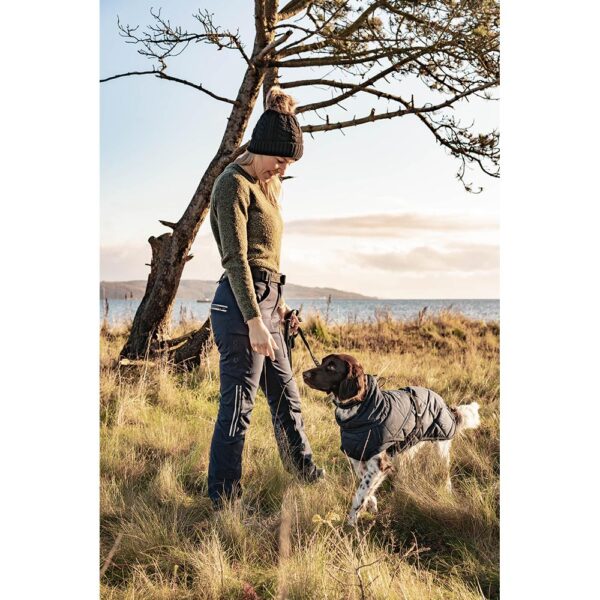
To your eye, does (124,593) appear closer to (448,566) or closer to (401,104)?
(448,566)

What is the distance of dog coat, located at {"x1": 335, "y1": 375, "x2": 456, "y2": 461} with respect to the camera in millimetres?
2635

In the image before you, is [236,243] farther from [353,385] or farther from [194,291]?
[194,291]

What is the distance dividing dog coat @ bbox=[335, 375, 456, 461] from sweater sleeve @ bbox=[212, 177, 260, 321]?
0.67 m

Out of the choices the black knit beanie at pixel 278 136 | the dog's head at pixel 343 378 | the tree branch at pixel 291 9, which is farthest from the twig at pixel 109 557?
the tree branch at pixel 291 9

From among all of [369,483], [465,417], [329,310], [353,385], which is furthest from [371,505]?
[329,310]

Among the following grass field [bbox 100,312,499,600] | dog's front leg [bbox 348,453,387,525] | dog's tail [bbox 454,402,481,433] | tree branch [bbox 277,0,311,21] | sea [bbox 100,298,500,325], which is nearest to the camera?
grass field [bbox 100,312,499,600]

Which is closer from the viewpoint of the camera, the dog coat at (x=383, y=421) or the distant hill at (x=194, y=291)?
the dog coat at (x=383, y=421)

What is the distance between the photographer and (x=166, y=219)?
15.4 feet

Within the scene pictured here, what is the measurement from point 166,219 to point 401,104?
2033 millimetres

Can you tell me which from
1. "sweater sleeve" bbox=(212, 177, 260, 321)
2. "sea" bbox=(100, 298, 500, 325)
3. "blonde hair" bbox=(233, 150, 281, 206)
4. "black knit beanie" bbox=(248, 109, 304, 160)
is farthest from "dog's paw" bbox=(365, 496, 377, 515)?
"sea" bbox=(100, 298, 500, 325)

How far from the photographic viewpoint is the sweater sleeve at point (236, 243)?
2.29 m

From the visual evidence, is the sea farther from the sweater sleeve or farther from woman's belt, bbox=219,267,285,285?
the sweater sleeve

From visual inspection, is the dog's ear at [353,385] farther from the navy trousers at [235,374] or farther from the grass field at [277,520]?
the grass field at [277,520]
